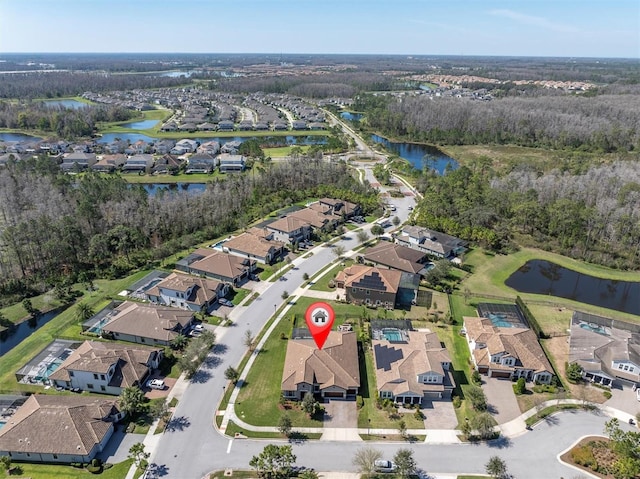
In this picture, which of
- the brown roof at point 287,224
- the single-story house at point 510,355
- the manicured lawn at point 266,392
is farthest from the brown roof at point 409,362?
the brown roof at point 287,224

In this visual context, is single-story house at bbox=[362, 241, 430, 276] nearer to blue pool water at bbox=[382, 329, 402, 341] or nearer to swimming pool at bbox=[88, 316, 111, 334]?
blue pool water at bbox=[382, 329, 402, 341]

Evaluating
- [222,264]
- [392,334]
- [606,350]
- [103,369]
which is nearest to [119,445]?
[103,369]

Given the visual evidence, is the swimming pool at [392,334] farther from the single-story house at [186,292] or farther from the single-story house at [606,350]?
the single-story house at [186,292]

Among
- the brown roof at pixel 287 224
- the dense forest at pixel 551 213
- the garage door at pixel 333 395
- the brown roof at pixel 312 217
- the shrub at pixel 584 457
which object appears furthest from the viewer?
the brown roof at pixel 312 217

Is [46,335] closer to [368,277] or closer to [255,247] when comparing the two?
[255,247]

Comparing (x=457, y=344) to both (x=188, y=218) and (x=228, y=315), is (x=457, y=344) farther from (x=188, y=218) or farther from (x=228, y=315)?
(x=188, y=218)
